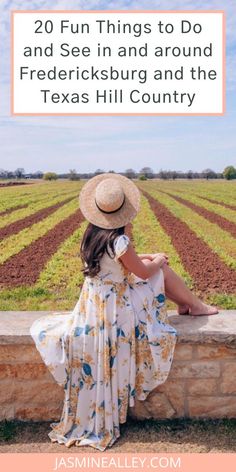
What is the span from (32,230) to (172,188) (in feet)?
37.5

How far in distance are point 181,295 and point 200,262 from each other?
16.4ft

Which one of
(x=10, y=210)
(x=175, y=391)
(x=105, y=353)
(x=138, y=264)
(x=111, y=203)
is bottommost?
(x=175, y=391)

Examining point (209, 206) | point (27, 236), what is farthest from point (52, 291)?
point (209, 206)

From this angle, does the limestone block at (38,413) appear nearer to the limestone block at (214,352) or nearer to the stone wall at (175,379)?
the stone wall at (175,379)

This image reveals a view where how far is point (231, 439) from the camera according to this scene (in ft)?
8.80

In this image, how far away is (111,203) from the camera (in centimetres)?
260

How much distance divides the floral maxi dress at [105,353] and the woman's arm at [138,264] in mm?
62

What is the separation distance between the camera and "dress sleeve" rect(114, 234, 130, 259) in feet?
8.43

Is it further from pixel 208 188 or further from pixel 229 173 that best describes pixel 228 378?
pixel 208 188

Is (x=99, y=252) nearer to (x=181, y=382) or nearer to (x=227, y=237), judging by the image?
(x=181, y=382)

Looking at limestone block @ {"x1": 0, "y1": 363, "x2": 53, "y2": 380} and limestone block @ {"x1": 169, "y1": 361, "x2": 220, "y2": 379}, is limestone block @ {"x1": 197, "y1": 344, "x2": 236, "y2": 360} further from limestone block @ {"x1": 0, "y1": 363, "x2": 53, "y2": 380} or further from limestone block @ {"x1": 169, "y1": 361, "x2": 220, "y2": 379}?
limestone block @ {"x1": 0, "y1": 363, "x2": 53, "y2": 380}

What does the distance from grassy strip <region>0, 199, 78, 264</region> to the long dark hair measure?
5.54 meters

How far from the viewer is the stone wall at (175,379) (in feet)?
8.95

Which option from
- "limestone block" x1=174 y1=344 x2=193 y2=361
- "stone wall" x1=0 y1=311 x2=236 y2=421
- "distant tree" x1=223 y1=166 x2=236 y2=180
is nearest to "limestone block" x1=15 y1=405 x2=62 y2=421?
"stone wall" x1=0 y1=311 x2=236 y2=421
